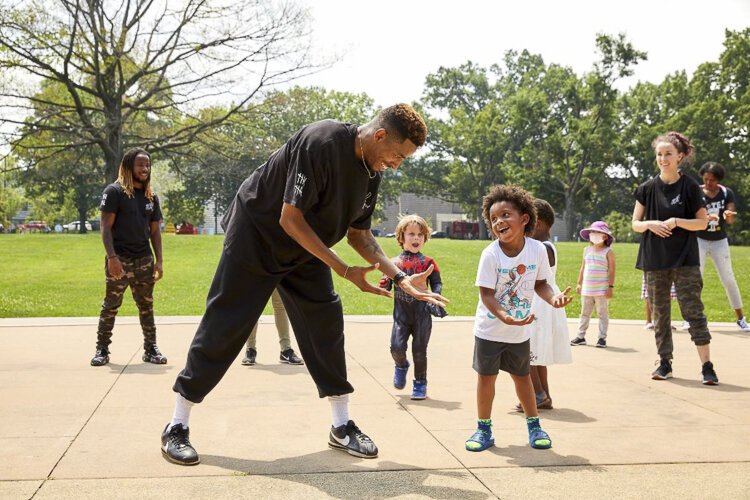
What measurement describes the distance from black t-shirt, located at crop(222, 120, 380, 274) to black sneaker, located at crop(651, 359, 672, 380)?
354cm

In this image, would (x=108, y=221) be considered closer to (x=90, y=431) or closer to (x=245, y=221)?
(x=90, y=431)

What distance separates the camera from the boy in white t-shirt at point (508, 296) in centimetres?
448

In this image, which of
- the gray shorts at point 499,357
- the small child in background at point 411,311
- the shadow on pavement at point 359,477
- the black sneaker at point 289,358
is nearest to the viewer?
the shadow on pavement at point 359,477

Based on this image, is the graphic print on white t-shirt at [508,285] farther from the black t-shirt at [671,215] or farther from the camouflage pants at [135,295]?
the camouflage pants at [135,295]

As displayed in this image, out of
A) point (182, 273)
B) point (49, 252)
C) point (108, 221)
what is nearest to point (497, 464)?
point (108, 221)

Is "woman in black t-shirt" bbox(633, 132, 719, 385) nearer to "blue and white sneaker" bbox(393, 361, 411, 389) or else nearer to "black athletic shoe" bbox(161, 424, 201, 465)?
"blue and white sneaker" bbox(393, 361, 411, 389)

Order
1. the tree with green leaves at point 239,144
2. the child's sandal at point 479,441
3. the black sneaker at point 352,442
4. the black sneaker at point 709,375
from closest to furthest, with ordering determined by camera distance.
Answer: the black sneaker at point 352,442, the child's sandal at point 479,441, the black sneaker at point 709,375, the tree with green leaves at point 239,144

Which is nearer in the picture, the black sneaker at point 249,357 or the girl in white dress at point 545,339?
the girl in white dress at point 545,339

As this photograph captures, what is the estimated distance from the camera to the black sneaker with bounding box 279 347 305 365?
7.38m

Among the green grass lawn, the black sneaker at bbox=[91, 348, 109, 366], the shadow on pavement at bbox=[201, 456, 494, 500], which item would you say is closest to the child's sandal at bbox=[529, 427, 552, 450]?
the shadow on pavement at bbox=[201, 456, 494, 500]

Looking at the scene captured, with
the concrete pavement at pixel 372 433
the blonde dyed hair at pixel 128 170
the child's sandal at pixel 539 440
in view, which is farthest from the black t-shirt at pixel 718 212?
the blonde dyed hair at pixel 128 170

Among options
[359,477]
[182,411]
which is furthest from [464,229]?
[359,477]

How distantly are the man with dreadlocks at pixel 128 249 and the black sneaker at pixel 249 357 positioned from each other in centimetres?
74

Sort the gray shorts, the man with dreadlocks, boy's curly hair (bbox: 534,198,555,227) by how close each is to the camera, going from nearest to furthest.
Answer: the gray shorts < boy's curly hair (bbox: 534,198,555,227) < the man with dreadlocks
